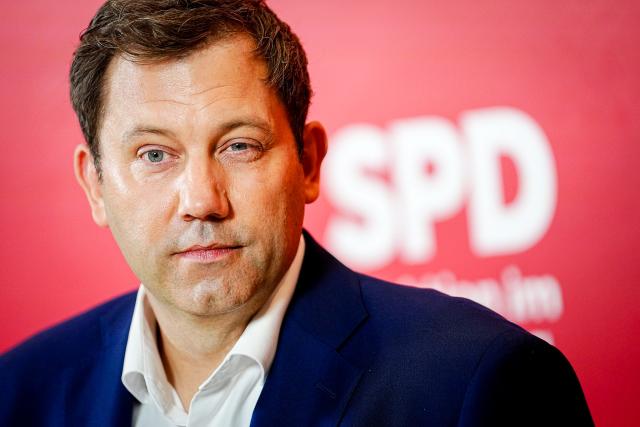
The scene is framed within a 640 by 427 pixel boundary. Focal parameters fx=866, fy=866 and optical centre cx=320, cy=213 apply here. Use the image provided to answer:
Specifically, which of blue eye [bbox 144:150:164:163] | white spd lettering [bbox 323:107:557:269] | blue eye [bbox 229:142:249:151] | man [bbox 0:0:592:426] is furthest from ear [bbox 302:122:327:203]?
white spd lettering [bbox 323:107:557:269]

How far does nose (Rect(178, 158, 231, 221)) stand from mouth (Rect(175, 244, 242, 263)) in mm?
60

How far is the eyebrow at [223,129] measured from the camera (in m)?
1.65

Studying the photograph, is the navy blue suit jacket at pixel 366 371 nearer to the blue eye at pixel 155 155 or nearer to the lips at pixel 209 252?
the lips at pixel 209 252

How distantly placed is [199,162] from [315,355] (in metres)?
0.45

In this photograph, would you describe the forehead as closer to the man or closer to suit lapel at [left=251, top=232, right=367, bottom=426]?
the man

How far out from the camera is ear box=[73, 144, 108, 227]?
1907 millimetres

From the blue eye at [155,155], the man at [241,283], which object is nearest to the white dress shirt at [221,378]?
the man at [241,283]

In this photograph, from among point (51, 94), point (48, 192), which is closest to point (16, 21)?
point (51, 94)

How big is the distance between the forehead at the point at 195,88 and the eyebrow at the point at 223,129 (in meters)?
0.01

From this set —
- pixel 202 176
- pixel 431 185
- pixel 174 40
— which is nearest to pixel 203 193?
pixel 202 176

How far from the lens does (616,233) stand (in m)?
2.78

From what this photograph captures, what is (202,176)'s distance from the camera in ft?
5.29

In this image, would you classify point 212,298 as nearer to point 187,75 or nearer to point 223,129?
point 223,129

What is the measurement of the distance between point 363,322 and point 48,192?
5.37ft
